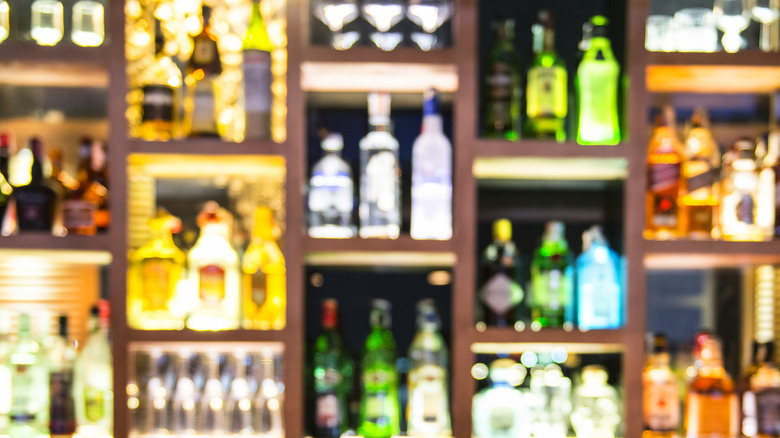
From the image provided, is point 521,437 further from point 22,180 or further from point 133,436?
point 22,180

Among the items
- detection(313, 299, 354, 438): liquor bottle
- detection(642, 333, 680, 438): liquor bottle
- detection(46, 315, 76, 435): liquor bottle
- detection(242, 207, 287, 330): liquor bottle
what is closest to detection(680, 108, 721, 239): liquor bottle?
detection(642, 333, 680, 438): liquor bottle

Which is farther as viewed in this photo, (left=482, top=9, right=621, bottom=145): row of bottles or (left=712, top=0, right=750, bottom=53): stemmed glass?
(left=712, top=0, right=750, bottom=53): stemmed glass

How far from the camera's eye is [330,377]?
6.66 feet

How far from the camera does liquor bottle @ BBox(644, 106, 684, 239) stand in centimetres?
201

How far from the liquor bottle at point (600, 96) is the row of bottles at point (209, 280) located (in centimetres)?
90

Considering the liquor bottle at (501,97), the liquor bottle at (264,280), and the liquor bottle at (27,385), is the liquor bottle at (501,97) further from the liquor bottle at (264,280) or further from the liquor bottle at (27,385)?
the liquor bottle at (27,385)

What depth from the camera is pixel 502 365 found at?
2.04 metres

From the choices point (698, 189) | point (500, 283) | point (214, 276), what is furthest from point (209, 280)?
point (698, 189)

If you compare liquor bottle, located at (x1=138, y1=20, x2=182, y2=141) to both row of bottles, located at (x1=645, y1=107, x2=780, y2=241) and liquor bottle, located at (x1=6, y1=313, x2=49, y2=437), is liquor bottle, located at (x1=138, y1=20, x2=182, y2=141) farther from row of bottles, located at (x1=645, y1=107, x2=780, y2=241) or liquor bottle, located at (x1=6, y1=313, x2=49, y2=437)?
row of bottles, located at (x1=645, y1=107, x2=780, y2=241)

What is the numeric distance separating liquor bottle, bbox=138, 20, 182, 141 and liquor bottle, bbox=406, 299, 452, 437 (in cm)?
84

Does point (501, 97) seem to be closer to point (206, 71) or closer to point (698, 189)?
point (698, 189)

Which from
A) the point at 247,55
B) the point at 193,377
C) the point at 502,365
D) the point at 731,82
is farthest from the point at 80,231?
the point at 731,82

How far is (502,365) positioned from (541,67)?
31.9 inches

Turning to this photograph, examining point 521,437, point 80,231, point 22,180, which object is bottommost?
point 521,437
